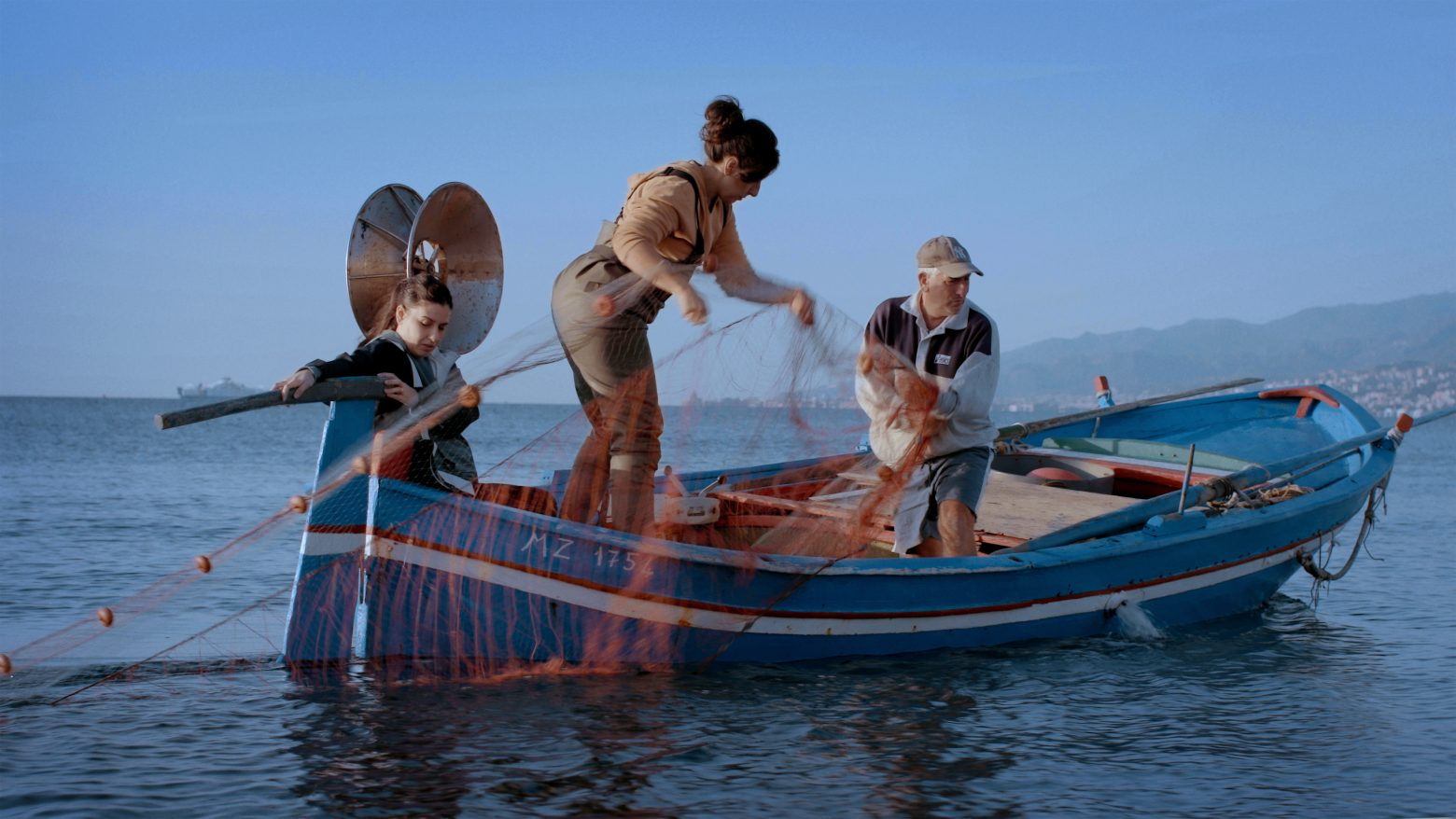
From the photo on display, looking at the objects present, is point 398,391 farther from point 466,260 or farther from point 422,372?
point 466,260

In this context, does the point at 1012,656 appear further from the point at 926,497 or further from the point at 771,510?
the point at 771,510

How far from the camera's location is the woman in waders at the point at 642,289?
5129 millimetres

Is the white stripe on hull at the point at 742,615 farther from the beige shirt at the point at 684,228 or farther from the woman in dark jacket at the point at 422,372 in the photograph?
the beige shirt at the point at 684,228

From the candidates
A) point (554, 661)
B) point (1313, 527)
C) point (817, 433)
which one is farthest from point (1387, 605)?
point (554, 661)

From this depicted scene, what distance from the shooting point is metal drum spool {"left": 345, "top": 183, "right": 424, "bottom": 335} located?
6.60 meters

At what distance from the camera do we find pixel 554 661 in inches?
233

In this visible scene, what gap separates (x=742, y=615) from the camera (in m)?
6.06

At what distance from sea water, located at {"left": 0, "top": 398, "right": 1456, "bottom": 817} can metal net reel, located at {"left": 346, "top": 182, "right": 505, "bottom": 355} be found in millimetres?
886

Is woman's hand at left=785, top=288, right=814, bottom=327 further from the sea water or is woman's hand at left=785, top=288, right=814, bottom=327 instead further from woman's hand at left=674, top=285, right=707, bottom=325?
woman's hand at left=674, top=285, right=707, bottom=325

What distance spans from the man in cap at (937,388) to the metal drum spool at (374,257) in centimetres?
251

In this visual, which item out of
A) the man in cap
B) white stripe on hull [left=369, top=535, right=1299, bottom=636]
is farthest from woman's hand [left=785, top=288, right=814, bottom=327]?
white stripe on hull [left=369, top=535, right=1299, bottom=636]

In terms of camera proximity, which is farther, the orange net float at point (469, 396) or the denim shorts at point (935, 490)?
the denim shorts at point (935, 490)

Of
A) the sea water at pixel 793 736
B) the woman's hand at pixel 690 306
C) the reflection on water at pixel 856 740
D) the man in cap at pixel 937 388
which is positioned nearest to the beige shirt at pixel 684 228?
the woman's hand at pixel 690 306

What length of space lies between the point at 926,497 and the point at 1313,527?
3525 mm
